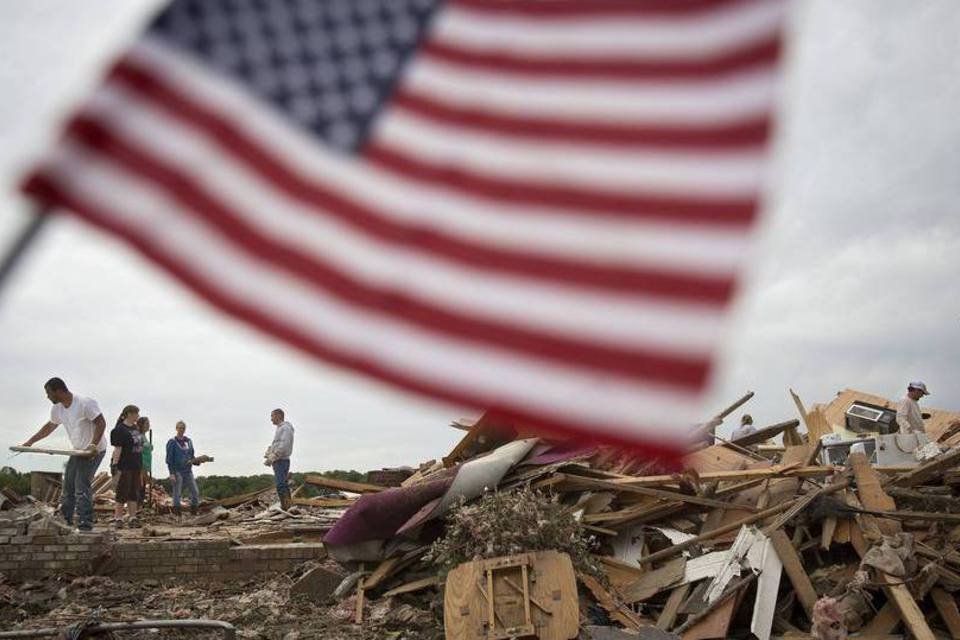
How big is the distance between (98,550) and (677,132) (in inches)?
371

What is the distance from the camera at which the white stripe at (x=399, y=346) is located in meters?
1.77

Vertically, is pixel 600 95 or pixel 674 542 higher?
pixel 600 95

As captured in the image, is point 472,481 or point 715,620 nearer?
point 715,620

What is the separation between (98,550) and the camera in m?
9.55

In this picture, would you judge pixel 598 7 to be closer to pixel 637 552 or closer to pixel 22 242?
pixel 22 242

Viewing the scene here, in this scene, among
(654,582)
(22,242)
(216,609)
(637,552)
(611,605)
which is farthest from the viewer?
(637,552)

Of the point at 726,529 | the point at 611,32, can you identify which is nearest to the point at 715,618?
the point at 726,529

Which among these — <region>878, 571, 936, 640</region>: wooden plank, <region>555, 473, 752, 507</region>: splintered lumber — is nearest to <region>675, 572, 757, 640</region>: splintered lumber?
<region>878, 571, 936, 640</region>: wooden plank

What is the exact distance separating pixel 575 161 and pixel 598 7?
1.33 ft

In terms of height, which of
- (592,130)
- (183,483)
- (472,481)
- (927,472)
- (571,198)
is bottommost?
(183,483)

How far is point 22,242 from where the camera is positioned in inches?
61.8

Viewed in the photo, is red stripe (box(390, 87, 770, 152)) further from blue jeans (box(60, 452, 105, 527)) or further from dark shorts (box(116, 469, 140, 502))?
dark shorts (box(116, 469, 140, 502))

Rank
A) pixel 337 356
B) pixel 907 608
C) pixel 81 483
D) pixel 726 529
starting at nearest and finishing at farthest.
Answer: pixel 337 356
pixel 907 608
pixel 726 529
pixel 81 483

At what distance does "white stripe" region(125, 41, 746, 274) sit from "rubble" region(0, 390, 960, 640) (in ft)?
16.6
